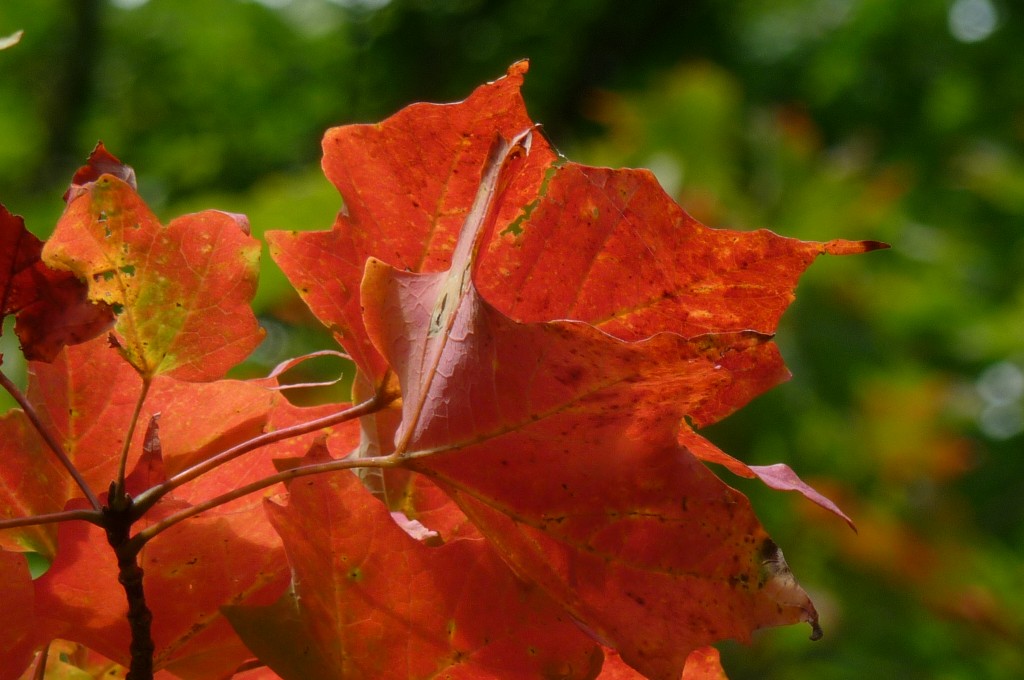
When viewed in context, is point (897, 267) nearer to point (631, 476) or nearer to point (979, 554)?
point (979, 554)

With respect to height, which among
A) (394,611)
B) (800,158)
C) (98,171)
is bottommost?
(800,158)

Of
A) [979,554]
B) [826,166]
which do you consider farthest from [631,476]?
[979,554]

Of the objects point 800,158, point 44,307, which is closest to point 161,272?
point 44,307

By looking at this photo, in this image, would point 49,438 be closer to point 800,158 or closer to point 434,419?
point 434,419

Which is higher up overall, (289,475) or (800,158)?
(289,475)

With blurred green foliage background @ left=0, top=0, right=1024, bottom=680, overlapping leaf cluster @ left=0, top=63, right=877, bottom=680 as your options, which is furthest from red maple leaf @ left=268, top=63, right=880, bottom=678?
blurred green foliage background @ left=0, top=0, right=1024, bottom=680

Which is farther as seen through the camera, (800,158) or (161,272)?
(800,158)

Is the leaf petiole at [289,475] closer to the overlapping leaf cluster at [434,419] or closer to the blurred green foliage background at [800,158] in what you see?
the overlapping leaf cluster at [434,419]
